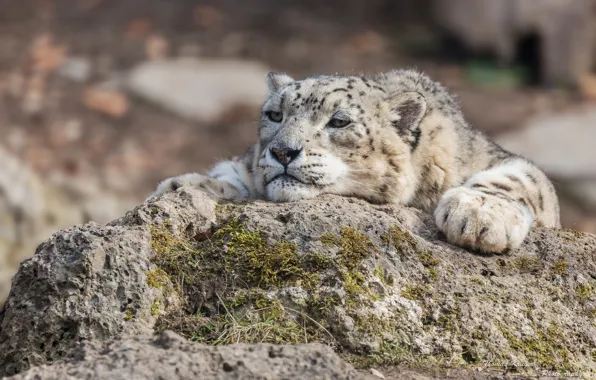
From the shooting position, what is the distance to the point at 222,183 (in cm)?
694

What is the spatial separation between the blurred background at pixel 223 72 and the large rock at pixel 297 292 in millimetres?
8235

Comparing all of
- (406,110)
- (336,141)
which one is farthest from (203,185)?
(406,110)

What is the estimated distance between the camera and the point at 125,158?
15703mm

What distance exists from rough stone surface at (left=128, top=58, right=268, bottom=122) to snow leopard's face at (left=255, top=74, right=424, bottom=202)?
9.80 metres

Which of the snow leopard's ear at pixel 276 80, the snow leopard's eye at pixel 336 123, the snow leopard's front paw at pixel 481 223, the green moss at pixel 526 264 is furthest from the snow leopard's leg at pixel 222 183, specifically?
the green moss at pixel 526 264

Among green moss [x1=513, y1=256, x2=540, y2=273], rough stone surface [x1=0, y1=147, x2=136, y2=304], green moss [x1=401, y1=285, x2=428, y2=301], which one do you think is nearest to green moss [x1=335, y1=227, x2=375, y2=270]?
green moss [x1=401, y1=285, x2=428, y2=301]

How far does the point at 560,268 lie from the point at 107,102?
1202 cm

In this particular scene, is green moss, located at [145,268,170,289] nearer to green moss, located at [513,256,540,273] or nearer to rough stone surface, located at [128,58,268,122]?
green moss, located at [513,256,540,273]

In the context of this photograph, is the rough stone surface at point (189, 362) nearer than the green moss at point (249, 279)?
Yes

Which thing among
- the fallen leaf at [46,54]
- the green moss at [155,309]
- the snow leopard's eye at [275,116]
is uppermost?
the fallen leaf at [46,54]

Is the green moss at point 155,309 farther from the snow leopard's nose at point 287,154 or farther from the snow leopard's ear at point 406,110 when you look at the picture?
Answer: the snow leopard's ear at point 406,110

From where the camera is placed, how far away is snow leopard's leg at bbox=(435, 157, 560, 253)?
231 inches

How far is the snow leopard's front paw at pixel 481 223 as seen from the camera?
585 centimetres

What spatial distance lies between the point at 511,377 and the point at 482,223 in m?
1.14
